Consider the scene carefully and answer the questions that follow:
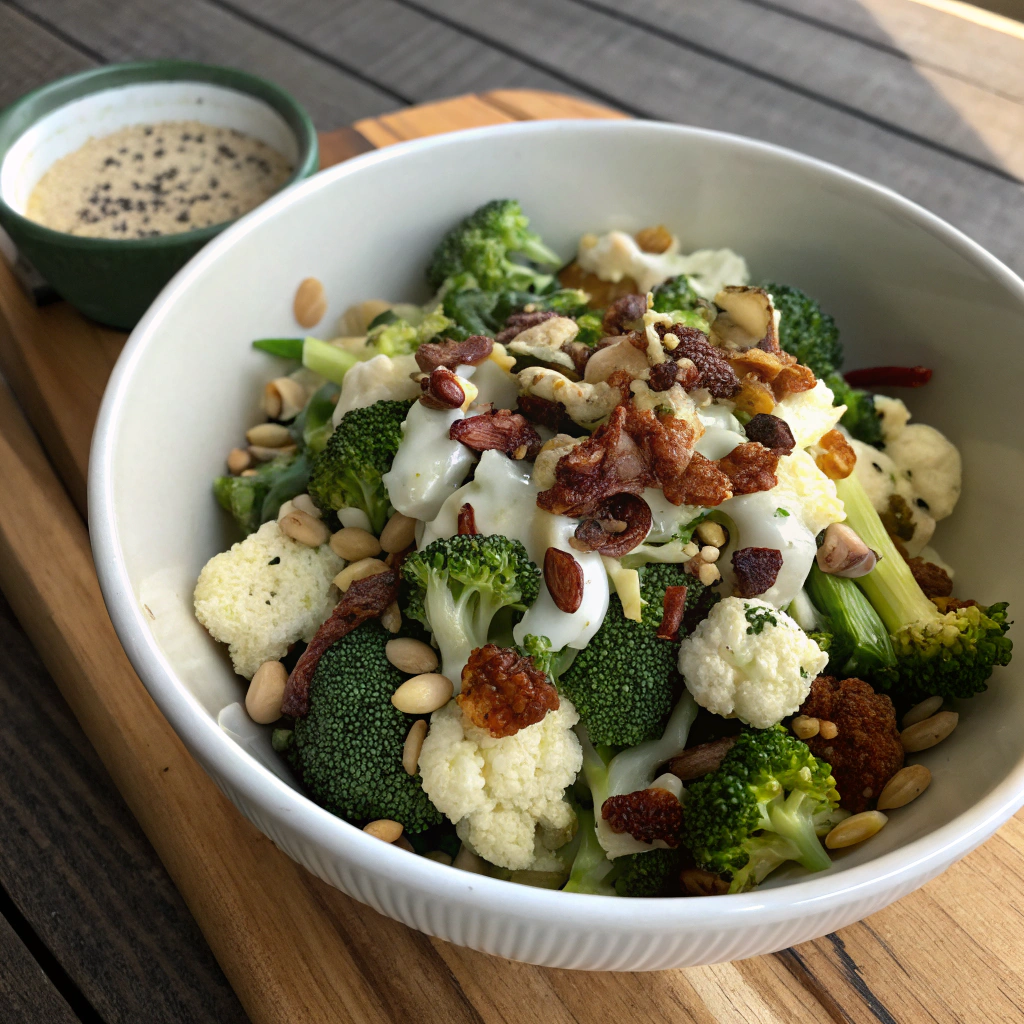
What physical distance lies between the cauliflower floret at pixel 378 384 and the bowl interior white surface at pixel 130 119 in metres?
1.00

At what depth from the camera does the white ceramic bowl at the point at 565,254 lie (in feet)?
3.33

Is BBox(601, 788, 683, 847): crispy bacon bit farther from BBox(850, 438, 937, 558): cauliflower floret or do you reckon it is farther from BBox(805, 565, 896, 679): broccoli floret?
BBox(850, 438, 937, 558): cauliflower floret

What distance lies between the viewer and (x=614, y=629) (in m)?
1.25

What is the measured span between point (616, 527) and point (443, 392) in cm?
30

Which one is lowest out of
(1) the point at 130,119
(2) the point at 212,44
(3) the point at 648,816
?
(2) the point at 212,44

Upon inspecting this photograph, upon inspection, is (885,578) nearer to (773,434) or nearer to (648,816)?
(773,434)

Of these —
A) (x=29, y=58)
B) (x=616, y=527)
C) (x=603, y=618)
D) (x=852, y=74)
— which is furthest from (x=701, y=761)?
(x=29, y=58)

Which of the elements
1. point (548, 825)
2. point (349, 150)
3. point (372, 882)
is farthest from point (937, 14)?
point (372, 882)

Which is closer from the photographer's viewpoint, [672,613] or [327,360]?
[672,613]

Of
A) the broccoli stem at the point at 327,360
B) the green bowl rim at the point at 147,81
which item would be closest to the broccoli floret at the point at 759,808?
the broccoli stem at the point at 327,360

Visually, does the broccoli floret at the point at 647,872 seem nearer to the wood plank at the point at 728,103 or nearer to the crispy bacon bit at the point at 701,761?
the crispy bacon bit at the point at 701,761

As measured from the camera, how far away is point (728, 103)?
9.34ft

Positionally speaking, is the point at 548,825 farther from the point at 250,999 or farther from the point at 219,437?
the point at 219,437

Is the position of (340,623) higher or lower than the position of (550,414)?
lower
